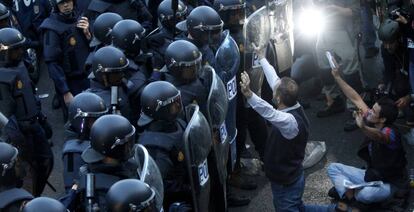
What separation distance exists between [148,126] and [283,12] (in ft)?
12.6

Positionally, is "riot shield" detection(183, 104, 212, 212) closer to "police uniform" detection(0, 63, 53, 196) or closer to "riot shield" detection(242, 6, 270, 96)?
"police uniform" detection(0, 63, 53, 196)

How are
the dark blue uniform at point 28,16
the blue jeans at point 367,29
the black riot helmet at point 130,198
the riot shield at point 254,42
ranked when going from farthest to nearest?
the dark blue uniform at point 28,16 < the blue jeans at point 367,29 < the riot shield at point 254,42 < the black riot helmet at point 130,198

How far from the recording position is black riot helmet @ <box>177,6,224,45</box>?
24.6 feet

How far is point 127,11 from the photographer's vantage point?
966cm

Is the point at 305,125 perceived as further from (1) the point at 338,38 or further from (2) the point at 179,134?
(1) the point at 338,38

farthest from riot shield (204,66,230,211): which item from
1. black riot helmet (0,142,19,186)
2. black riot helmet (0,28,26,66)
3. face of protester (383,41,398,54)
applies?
face of protester (383,41,398,54)

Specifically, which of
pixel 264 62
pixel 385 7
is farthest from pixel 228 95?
pixel 385 7

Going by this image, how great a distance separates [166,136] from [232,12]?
279 cm

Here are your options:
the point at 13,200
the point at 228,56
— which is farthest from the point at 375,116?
the point at 13,200

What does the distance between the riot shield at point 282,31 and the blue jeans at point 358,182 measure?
2.24 meters

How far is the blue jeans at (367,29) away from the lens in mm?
10383

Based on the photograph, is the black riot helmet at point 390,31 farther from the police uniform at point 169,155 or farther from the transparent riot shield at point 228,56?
the police uniform at point 169,155

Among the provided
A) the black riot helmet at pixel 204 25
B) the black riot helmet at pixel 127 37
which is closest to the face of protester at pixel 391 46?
the black riot helmet at pixel 204 25

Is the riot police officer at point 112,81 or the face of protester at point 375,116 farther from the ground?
the riot police officer at point 112,81
